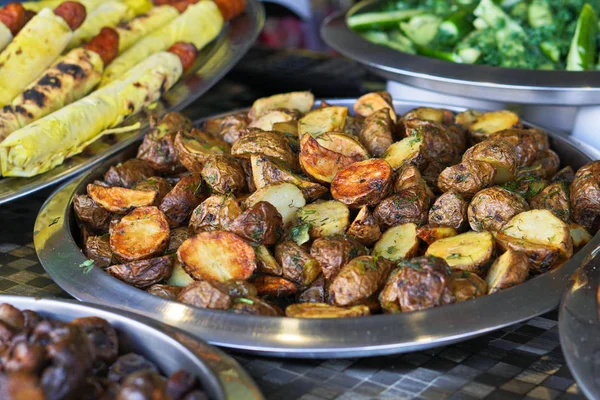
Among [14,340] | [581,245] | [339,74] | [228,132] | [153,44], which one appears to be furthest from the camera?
[339,74]

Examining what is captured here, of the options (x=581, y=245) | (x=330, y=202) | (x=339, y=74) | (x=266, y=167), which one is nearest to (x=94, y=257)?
(x=266, y=167)

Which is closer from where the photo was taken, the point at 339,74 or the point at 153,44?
the point at 153,44

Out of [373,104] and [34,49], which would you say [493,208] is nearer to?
[373,104]

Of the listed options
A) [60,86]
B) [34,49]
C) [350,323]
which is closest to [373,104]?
[350,323]

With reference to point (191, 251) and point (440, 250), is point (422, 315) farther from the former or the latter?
point (191, 251)

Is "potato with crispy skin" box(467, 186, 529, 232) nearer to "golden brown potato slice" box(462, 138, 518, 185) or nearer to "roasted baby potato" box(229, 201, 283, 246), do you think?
"golden brown potato slice" box(462, 138, 518, 185)

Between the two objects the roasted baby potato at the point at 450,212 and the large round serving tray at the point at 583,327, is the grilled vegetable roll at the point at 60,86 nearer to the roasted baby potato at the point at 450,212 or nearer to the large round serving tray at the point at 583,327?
the roasted baby potato at the point at 450,212

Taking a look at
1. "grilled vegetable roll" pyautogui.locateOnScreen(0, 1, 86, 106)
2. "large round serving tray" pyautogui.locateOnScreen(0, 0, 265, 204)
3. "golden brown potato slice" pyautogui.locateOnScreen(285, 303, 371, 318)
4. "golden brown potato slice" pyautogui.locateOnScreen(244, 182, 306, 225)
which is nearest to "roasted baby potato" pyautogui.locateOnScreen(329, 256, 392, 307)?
"golden brown potato slice" pyautogui.locateOnScreen(285, 303, 371, 318)
